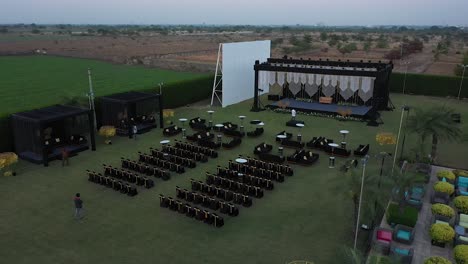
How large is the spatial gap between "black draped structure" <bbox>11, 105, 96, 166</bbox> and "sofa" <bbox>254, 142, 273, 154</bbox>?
12231 mm

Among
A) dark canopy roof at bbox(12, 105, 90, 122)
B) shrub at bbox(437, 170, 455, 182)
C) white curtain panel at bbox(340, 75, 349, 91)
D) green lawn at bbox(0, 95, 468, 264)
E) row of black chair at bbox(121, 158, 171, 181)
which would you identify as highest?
white curtain panel at bbox(340, 75, 349, 91)

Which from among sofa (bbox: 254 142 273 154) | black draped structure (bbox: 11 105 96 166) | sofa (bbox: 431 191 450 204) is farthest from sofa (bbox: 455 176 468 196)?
black draped structure (bbox: 11 105 96 166)

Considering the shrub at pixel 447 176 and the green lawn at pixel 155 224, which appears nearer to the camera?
the green lawn at pixel 155 224

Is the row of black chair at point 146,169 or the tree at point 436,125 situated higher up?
the tree at point 436,125

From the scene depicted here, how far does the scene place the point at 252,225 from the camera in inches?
709

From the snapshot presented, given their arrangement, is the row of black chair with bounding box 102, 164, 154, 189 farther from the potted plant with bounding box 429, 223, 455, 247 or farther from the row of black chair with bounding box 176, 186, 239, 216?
the potted plant with bounding box 429, 223, 455, 247

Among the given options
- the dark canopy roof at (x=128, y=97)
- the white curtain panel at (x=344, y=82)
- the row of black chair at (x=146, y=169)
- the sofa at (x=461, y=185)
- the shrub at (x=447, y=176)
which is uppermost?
the white curtain panel at (x=344, y=82)

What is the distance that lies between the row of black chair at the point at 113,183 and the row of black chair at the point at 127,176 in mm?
543

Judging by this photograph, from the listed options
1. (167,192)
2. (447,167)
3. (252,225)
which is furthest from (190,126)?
(447,167)

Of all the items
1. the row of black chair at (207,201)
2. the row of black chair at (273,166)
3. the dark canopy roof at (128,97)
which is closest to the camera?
the row of black chair at (207,201)

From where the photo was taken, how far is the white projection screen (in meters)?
42.9

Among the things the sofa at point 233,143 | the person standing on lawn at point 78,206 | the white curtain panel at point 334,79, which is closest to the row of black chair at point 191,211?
the person standing on lawn at point 78,206

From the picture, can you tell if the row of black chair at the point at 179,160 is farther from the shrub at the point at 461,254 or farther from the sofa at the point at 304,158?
the shrub at the point at 461,254

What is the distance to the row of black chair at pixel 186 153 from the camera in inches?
1029
